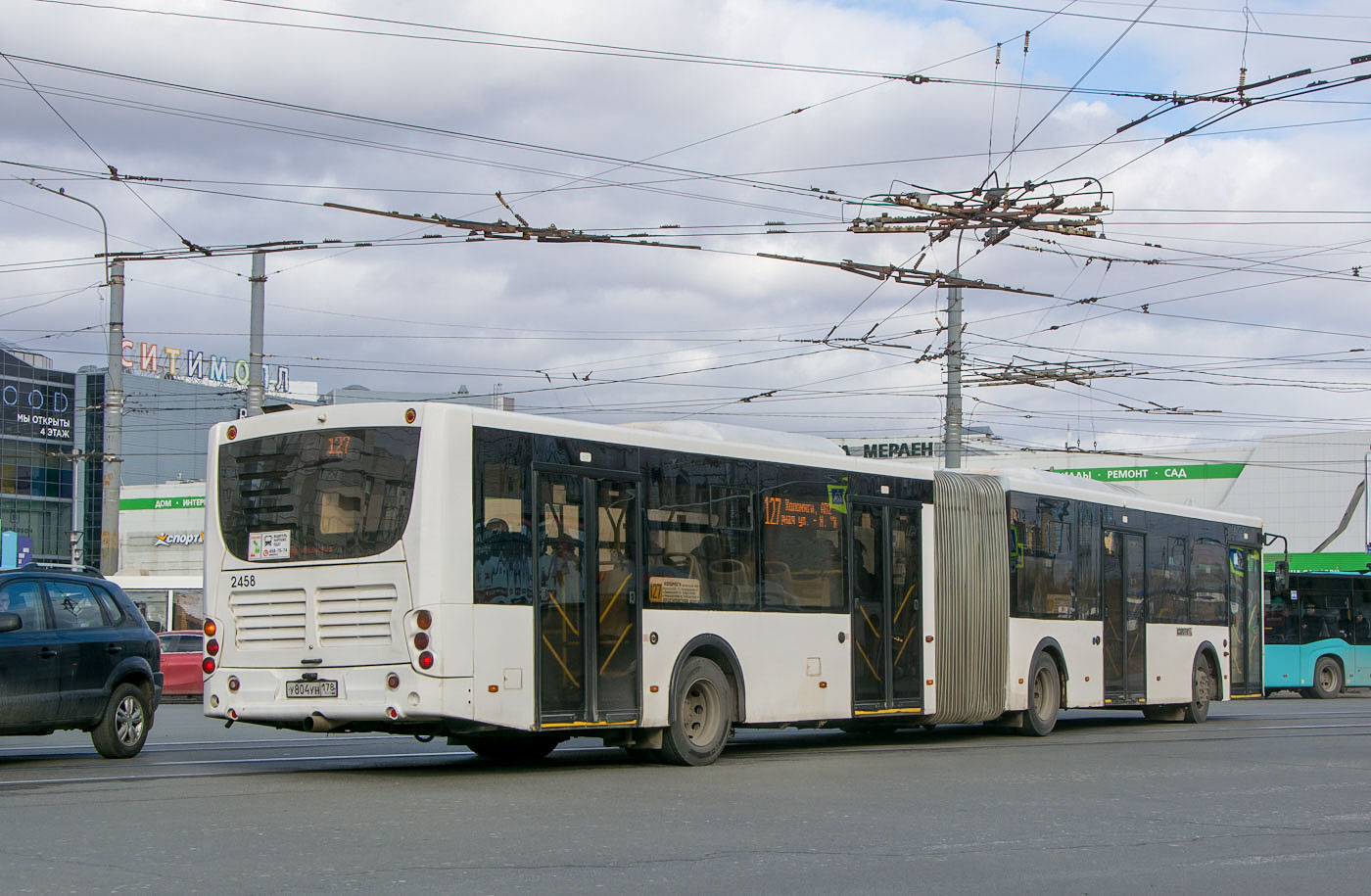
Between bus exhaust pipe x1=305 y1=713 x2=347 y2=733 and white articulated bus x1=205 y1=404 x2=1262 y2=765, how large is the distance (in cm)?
3

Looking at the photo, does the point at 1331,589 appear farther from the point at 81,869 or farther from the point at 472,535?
the point at 81,869

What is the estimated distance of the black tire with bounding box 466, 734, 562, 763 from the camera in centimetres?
1424

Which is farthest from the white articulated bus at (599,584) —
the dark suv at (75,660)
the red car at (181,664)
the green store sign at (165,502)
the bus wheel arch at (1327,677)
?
the green store sign at (165,502)

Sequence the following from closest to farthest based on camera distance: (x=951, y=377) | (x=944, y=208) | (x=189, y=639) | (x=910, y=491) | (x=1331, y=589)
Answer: (x=910, y=491) → (x=944, y=208) → (x=951, y=377) → (x=189, y=639) → (x=1331, y=589)

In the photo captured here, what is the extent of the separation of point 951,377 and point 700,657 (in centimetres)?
1338

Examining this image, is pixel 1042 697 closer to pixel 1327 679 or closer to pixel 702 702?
pixel 702 702

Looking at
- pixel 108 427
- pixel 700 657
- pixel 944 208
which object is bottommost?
pixel 700 657

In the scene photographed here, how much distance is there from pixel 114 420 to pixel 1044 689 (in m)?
18.4

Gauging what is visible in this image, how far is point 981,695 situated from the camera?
722 inches

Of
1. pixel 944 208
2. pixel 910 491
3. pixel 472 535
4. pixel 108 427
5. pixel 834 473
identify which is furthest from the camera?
pixel 108 427

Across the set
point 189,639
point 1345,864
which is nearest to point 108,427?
point 189,639

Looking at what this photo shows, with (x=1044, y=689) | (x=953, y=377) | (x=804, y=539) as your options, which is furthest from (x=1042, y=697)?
(x=953, y=377)

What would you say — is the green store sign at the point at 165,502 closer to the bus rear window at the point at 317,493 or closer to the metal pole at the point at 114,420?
the metal pole at the point at 114,420

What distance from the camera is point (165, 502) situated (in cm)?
6994
